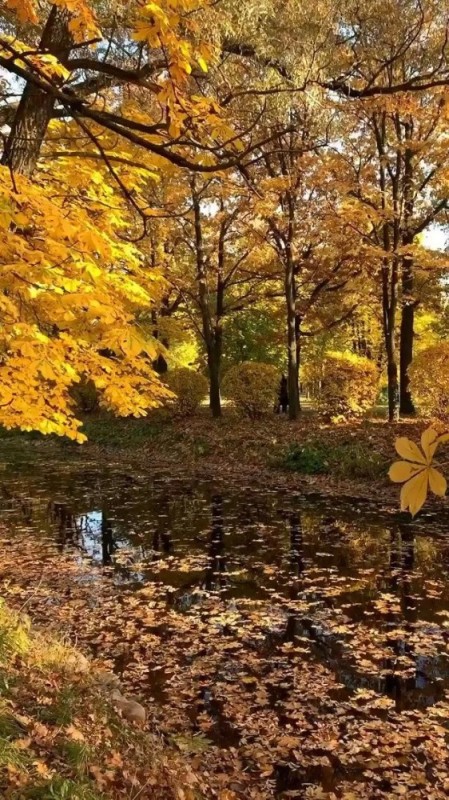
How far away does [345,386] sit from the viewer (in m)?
16.0

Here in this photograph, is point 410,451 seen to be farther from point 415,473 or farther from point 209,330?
Result: point 209,330

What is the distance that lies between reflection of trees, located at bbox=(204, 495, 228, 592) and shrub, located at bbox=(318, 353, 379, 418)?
19.5 ft

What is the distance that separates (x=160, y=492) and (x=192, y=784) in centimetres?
964

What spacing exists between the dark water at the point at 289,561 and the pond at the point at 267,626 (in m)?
0.03

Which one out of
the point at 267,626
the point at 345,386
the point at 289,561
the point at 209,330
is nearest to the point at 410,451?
the point at 267,626

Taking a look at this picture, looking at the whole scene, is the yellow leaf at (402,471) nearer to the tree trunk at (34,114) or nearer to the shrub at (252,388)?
the tree trunk at (34,114)

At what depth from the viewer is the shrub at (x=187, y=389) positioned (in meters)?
20.3

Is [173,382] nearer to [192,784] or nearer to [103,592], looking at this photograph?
[103,592]

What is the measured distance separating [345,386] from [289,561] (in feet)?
28.9

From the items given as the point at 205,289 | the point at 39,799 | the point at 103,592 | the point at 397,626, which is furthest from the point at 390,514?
the point at 205,289

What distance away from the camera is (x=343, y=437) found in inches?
560

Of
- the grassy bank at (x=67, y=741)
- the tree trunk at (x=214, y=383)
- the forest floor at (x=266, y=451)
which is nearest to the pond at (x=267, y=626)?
the grassy bank at (x=67, y=741)

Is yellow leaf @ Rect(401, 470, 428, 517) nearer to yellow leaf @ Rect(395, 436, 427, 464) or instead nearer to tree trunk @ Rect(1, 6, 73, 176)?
yellow leaf @ Rect(395, 436, 427, 464)

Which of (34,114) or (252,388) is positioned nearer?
(34,114)
